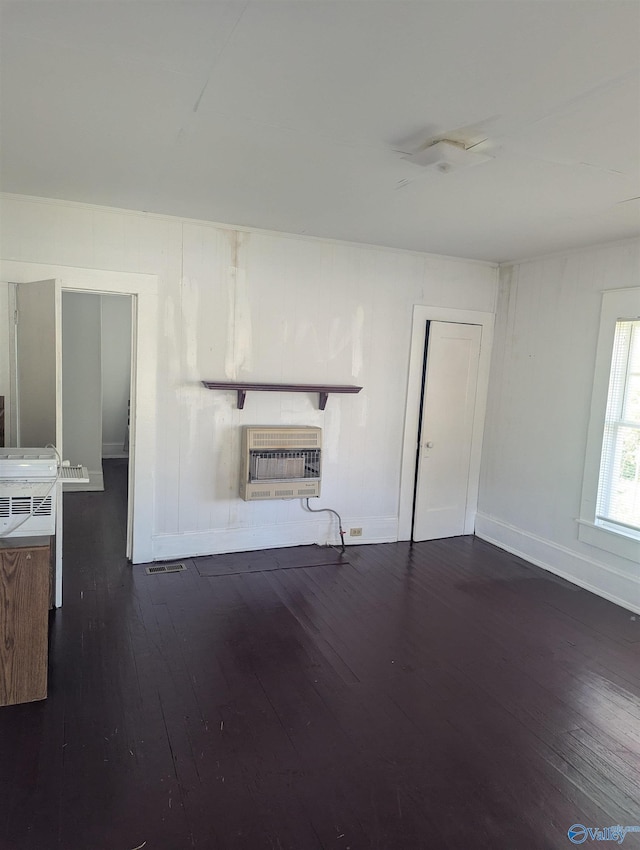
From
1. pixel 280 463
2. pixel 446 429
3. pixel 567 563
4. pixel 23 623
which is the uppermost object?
pixel 446 429

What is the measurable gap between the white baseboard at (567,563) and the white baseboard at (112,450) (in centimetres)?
506

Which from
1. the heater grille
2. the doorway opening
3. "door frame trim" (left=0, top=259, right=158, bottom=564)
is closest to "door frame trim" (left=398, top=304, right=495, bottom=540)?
the heater grille

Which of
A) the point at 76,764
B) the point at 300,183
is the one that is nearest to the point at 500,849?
the point at 76,764

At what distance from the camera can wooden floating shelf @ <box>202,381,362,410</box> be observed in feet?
13.4

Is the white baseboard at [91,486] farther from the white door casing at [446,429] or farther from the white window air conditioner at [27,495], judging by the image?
the white door casing at [446,429]

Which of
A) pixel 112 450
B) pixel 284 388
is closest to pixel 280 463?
pixel 284 388

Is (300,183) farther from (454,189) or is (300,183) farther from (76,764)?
(76,764)

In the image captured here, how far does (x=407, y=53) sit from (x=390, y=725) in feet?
8.58

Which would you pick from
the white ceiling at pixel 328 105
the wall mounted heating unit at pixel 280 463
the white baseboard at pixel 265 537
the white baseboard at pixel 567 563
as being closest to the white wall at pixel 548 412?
the white baseboard at pixel 567 563

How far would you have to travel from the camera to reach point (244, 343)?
4270mm

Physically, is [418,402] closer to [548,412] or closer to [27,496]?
[548,412]

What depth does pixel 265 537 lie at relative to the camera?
4.54 m

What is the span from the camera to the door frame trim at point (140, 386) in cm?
380

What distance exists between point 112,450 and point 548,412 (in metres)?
5.83
